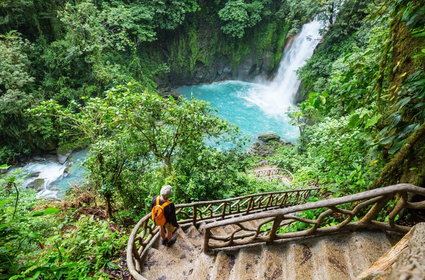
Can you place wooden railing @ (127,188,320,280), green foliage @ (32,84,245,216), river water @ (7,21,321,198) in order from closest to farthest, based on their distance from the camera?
wooden railing @ (127,188,320,280) → green foliage @ (32,84,245,216) → river water @ (7,21,321,198)

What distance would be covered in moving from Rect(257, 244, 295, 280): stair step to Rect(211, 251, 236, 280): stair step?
1.50 ft

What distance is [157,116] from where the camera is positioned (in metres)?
6.37

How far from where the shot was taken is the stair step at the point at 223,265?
3.05 meters

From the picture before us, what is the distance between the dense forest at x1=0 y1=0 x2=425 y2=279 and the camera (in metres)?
2.66

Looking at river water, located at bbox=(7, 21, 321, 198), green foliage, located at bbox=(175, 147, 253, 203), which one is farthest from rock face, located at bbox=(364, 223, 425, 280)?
river water, located at bbox=(7, 21, 321, 198)

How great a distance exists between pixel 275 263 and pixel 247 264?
0.38 meters

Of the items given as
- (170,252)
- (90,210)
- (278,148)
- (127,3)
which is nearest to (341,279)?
(170,252)

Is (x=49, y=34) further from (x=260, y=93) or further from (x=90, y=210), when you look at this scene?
(x=260, y=93)

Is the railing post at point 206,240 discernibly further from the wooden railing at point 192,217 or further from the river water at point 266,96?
the river water at point 266,96

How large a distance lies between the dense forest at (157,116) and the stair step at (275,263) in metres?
1.39

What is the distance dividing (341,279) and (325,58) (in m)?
15.6

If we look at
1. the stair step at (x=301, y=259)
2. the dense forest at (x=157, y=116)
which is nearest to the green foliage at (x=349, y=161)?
the dense forest at (x=157, y=116)

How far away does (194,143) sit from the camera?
22.0 ft

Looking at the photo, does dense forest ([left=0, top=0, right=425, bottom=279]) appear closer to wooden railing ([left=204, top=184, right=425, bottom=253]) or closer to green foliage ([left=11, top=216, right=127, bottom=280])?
green foliage ([left=11, top=216, right=127, bottom=280])
